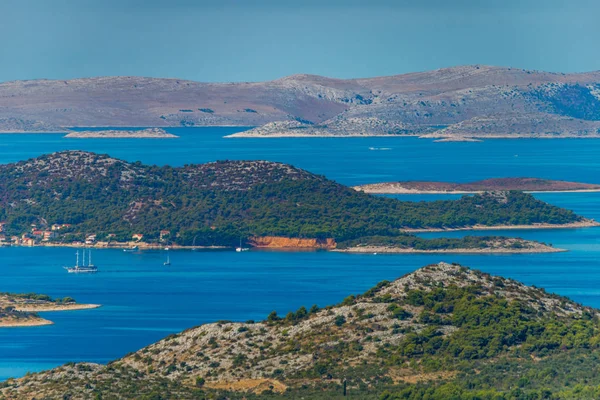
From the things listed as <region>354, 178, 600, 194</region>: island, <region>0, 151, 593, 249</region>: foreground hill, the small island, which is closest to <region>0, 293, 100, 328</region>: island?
the small island

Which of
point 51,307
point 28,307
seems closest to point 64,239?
point 51,307

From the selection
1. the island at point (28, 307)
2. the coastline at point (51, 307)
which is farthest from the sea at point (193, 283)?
the island at point (28, 307)

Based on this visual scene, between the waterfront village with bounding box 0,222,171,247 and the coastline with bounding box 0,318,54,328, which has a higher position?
the waterfront village with bounding box 0,222,171,247

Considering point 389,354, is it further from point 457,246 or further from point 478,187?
point 478,187

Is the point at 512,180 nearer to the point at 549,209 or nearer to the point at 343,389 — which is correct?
the point at 549,209

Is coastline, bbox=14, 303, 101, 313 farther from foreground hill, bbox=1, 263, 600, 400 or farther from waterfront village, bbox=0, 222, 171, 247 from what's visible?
waterfront village, bbox=0, 222, 171, 247
